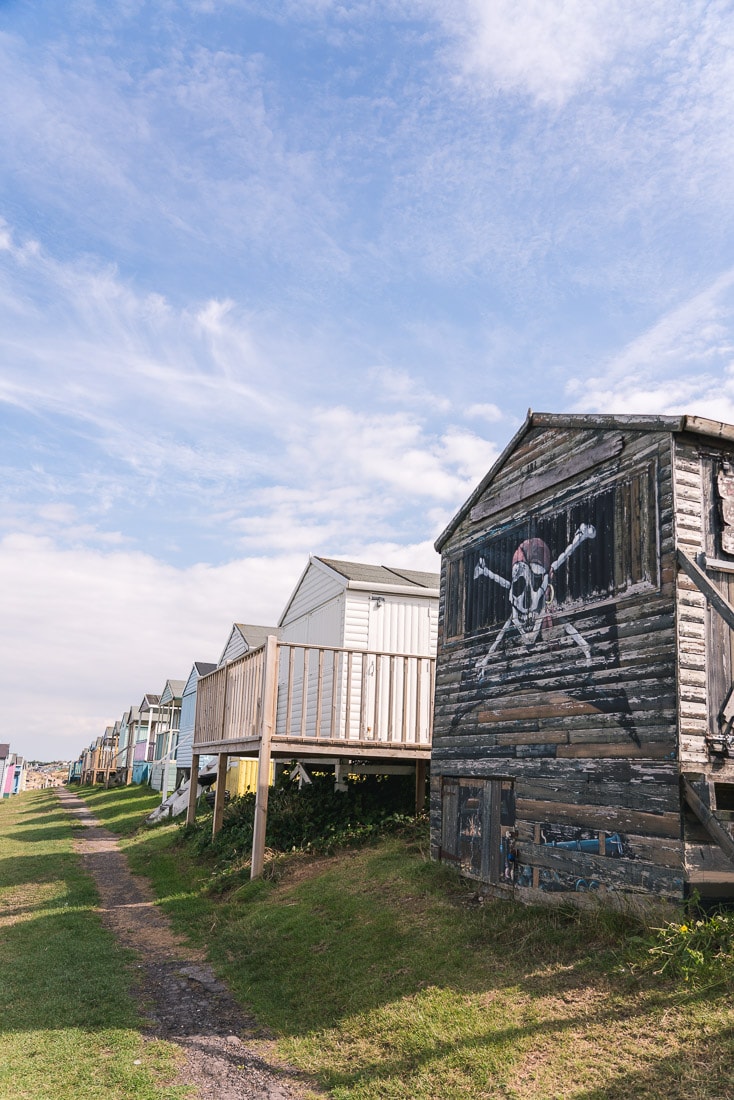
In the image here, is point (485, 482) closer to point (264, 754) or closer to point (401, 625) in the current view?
point (264, 754)

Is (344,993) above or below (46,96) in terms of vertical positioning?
below

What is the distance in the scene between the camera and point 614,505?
8.99 meters

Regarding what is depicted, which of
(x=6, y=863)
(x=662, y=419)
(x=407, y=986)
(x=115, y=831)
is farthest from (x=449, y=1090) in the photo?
(x=115, y=831)

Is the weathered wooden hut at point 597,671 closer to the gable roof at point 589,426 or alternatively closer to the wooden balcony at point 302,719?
the gable roof at point 589,426

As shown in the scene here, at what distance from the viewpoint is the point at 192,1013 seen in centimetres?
801

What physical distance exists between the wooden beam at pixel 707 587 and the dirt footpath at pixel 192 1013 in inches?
212

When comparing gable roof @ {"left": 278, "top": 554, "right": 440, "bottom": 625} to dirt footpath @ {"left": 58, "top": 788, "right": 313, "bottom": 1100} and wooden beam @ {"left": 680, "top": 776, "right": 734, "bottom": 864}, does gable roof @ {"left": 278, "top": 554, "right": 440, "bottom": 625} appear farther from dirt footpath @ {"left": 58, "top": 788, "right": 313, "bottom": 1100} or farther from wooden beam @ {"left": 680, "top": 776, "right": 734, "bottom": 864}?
wooden beam @ {"left": 680, "top": 776, "right": 734, "bottom": 864}

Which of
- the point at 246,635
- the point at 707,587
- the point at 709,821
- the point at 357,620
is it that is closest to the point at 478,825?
the point at 709,821

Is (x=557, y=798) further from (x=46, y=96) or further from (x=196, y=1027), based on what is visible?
(x=46, y=96)

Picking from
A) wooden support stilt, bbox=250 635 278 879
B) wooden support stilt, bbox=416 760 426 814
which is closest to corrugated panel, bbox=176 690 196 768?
wooden support stilt, bbox=416 760 426 814

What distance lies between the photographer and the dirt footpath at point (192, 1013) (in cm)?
636

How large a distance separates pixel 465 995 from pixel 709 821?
2650mm

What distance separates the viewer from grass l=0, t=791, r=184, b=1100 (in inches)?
246

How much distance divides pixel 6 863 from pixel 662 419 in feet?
53.0
